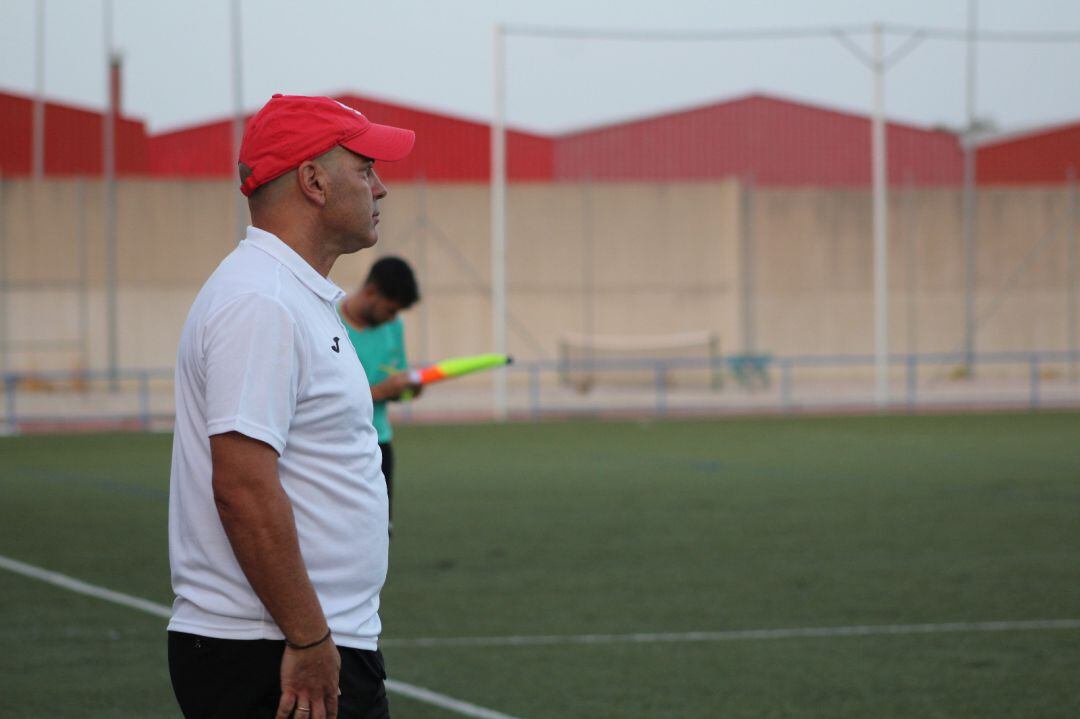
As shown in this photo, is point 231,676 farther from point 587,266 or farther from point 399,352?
point 587,266

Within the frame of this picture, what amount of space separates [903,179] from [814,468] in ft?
70.4

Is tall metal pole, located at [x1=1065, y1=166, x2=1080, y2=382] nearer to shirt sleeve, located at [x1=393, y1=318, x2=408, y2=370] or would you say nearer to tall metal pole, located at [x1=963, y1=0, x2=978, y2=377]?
tall metal pole, located at [x1=963, y1=0, x2=978, y2=377]

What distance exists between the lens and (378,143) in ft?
10.0

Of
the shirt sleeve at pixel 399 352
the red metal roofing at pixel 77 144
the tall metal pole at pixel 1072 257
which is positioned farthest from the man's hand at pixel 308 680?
the red metal roofing at pixel 77 144

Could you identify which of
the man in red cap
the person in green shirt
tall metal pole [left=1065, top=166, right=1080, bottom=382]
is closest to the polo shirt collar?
the man in red cap

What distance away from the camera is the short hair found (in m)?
8.27

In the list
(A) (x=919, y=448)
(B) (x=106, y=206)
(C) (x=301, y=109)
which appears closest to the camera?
(C) (x=301, y=109)

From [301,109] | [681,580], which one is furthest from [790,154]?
[301,109]

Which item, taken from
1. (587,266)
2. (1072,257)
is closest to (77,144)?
(587,266)

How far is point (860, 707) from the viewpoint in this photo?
660 centimetres

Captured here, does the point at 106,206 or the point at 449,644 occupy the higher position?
the point at 106,206

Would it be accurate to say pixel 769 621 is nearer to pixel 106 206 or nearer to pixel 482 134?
pixel 106 206

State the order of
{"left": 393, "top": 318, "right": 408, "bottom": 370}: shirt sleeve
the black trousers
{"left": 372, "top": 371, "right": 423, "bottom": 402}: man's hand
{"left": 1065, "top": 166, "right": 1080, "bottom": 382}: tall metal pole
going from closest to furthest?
A: the black trousers → {"left": 372, "top": 371, "right": 423, "bottom": 402}: man's hand → {"left": 393, "top": 318, "right": 408, "bottom": 370}: shirt sleeve → {"left": 1065, "top": 166, "right": 1080, "bottom": 382}: tall metal pole

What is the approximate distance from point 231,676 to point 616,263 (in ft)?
110
